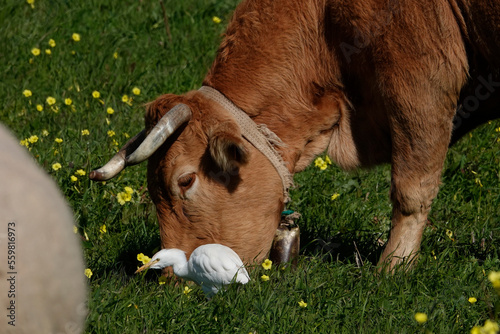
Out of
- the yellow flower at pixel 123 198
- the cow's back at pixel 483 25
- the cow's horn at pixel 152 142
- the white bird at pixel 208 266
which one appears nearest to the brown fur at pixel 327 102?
the cow's back at pixel 483 25

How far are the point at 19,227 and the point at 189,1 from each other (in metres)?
6.23

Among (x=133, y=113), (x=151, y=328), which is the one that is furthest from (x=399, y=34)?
(x=133, y=113)

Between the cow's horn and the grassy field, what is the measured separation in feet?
1.96

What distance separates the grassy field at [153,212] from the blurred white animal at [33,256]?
1158 millimetres

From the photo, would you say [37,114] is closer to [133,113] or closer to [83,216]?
[133,113]

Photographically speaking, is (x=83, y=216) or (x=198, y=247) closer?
(x=198, y=247)

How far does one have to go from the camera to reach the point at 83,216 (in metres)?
5.11

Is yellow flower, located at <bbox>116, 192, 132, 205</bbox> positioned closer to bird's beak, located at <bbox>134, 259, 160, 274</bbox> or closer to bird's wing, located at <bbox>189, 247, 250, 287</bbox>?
bird's beak, located at <bbox>134, 259, 160, 274</bbox>

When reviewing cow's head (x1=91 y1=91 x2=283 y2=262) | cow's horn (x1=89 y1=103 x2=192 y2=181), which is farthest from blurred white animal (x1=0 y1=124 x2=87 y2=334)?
cow's head (x1=91 y1=91 x2=283 y2=262)

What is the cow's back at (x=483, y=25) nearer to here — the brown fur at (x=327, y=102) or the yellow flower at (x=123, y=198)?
the brown fur at (x=327, y=102)

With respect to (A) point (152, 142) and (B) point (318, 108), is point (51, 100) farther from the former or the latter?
(B) point (318, 108)

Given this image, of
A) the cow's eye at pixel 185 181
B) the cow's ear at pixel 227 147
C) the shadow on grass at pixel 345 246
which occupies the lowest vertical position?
the shadow on grass at pixel 345 246

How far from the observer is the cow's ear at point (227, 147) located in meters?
4.19

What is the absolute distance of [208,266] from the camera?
158 inches
